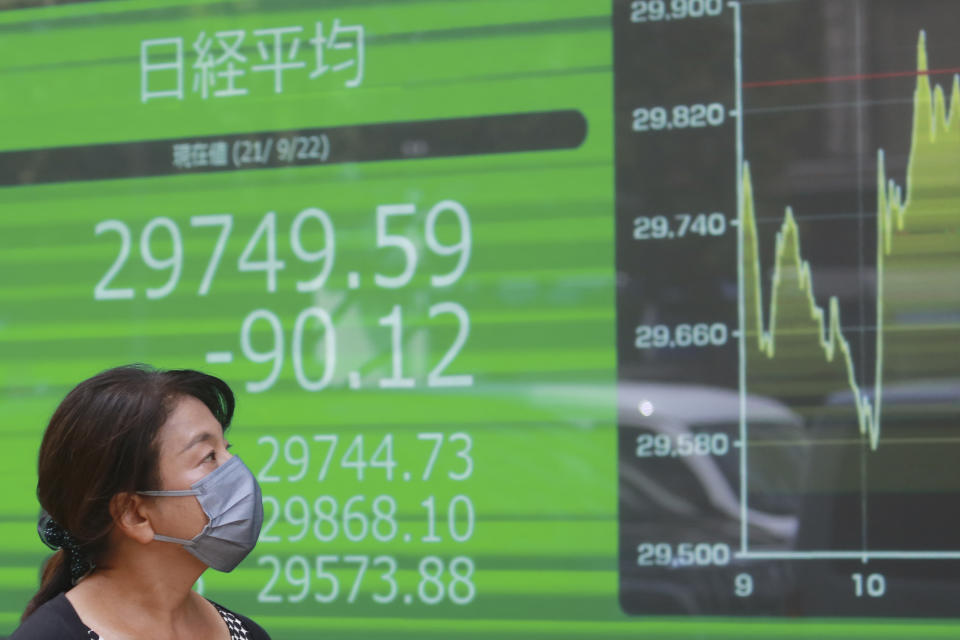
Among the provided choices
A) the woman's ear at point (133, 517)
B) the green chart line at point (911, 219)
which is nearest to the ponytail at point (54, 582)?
the woman's ear at point (133, 517)

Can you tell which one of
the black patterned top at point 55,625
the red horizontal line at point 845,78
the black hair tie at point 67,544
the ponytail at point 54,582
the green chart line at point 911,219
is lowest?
the black patterned top at point 55,625

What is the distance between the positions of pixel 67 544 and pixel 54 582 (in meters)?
0.06

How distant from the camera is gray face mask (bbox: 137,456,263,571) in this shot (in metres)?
2.13

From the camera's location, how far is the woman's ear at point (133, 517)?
6.93 ft

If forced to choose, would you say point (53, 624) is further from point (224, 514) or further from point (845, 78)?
point (845, 78)

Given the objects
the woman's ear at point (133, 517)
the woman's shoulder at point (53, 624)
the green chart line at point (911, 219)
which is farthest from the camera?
the green chart line at point (911, 219)

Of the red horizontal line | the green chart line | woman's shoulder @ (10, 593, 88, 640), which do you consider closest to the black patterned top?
woman's shoulder @ (10, 593, 88, 640)

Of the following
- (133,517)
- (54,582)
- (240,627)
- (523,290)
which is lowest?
(240,627)

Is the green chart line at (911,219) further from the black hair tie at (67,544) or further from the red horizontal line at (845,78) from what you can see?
the black hair tie at (67,544)

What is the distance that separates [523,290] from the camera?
311 cm

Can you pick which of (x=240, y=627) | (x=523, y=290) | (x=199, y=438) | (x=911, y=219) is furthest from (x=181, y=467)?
(x=911, y=219)

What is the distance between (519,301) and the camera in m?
3.11

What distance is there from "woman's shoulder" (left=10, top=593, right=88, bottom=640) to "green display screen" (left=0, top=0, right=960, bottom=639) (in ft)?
3.87

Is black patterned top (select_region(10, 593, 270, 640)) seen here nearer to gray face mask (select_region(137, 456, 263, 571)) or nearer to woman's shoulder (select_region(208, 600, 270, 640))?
gray face mask (select_region(137, 456, 263, 571))
